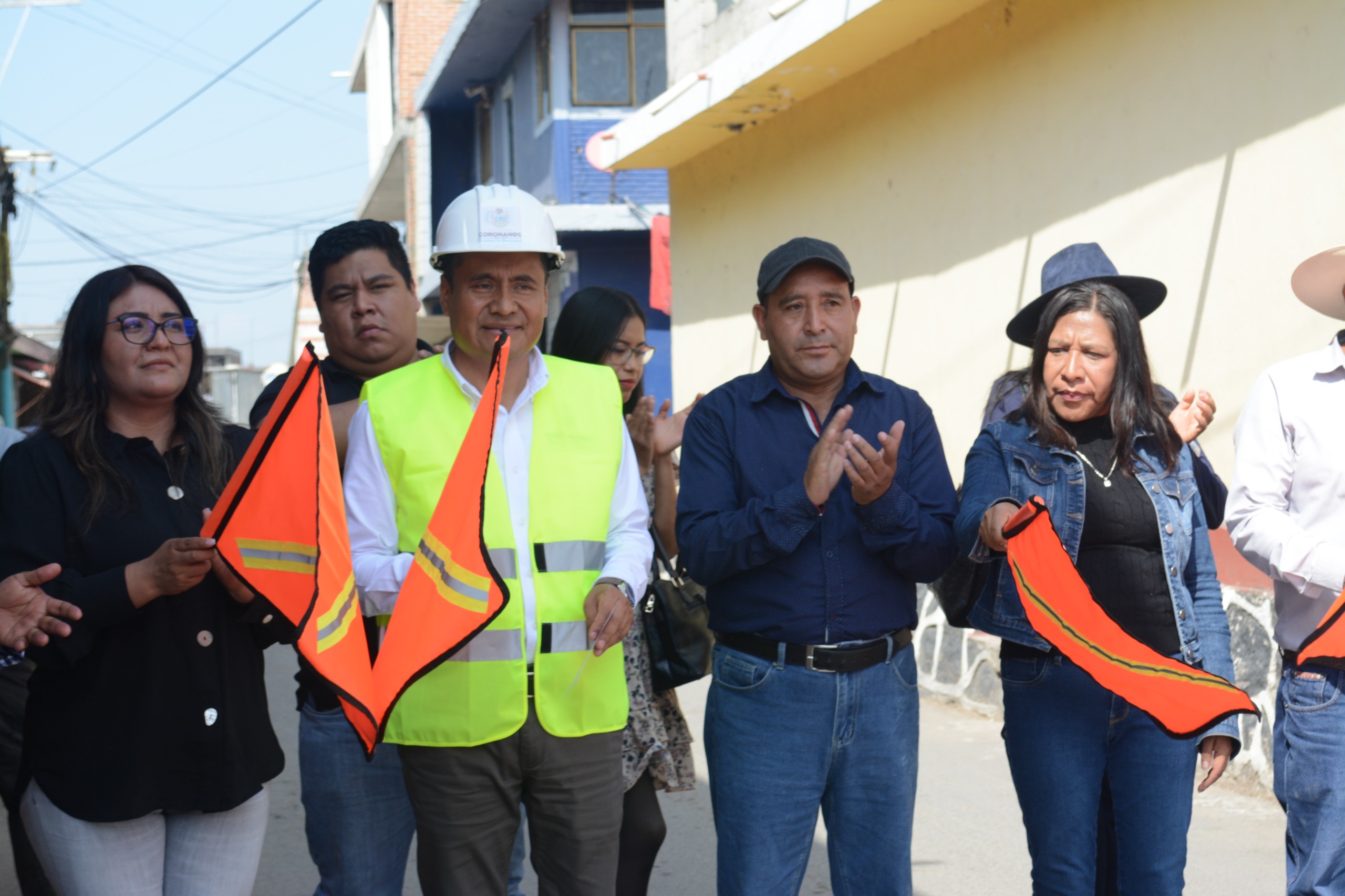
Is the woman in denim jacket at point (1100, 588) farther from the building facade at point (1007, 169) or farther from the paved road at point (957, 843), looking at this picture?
the building facade at point (1007, 169)

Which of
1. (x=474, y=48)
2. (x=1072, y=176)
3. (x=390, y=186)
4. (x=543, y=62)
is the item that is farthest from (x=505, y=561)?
(x=390, y=186)

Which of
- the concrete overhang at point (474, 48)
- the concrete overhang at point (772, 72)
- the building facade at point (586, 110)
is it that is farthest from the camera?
the concrete overhang at point (474, 48)

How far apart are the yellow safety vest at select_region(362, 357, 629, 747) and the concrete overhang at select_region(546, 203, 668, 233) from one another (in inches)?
605

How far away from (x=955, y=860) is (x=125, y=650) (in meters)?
3.63

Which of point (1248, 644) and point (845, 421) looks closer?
point (845, 421)

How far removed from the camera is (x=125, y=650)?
9.62 feet

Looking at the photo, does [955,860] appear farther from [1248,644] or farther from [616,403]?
[616,403]

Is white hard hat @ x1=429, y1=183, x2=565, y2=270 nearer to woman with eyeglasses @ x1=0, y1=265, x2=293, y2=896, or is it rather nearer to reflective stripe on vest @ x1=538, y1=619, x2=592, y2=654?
woman with eyeglasses @ x1=0, y1=265, x2=293, y2=896

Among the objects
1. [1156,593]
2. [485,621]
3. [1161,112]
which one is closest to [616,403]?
[485,621]

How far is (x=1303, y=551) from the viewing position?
10.8ft

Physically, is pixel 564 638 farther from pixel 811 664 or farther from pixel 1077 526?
pixel 1077 526

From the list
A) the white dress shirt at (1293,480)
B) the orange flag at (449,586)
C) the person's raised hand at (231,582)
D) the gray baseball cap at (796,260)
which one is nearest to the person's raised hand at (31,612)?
the person's raised hand at (231,582)

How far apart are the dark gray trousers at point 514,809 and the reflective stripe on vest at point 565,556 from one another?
1.10 feet

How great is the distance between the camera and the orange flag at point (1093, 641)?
292 centimetres
